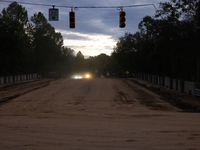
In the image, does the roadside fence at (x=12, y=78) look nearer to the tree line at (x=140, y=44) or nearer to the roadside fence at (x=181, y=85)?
the tree line at (x=140, y=44)

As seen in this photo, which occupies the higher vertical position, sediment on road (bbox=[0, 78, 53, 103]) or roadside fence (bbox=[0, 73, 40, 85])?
roadside fence (bbox=[0, 73, 40, 85])

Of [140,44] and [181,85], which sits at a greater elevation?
[140,44]

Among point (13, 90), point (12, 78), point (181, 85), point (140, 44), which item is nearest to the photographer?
point (181, 85)

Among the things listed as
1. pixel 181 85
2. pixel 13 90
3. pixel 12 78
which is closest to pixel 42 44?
pixel 12 78

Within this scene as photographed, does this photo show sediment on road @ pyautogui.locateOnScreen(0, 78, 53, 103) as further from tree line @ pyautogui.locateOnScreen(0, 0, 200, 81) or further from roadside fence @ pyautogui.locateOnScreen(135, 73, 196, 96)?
roadside fence @ pyautogui.locateOnScreen(135, 73, 196, 96)

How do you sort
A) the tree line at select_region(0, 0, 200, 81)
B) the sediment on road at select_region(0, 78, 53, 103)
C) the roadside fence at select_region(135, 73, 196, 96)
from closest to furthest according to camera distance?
1. the sediment on road at select_region(0, 78, 53, 103)
2. the roadside fence at select_region(135, 73, 196, 96)
3. the tree line at select_region(0, 0, 200, 81)

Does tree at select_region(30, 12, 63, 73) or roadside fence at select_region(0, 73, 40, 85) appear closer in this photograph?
roadside fence at select_region(0, 73, 40, 85)

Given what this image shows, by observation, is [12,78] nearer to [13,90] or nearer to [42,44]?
[13,90]

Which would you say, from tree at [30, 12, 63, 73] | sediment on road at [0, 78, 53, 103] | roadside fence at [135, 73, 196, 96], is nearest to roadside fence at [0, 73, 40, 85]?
sediment on road at [0, 78, 53, 103]

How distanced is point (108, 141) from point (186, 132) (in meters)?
2.79

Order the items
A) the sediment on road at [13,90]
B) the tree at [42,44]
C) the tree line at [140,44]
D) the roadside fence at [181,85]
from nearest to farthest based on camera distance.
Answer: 1. the sediment on road at [13,90]
2. the roadside fence at [181,85]
3. the tree line at [140,44]
4. the tree at [42,44]

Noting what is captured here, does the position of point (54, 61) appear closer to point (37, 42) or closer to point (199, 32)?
point (37, 42)

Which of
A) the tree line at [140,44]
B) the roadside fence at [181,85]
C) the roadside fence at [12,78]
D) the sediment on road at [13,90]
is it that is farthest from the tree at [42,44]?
the roadside fence at [181,85]

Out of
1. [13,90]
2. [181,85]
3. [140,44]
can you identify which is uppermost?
[140,44]
